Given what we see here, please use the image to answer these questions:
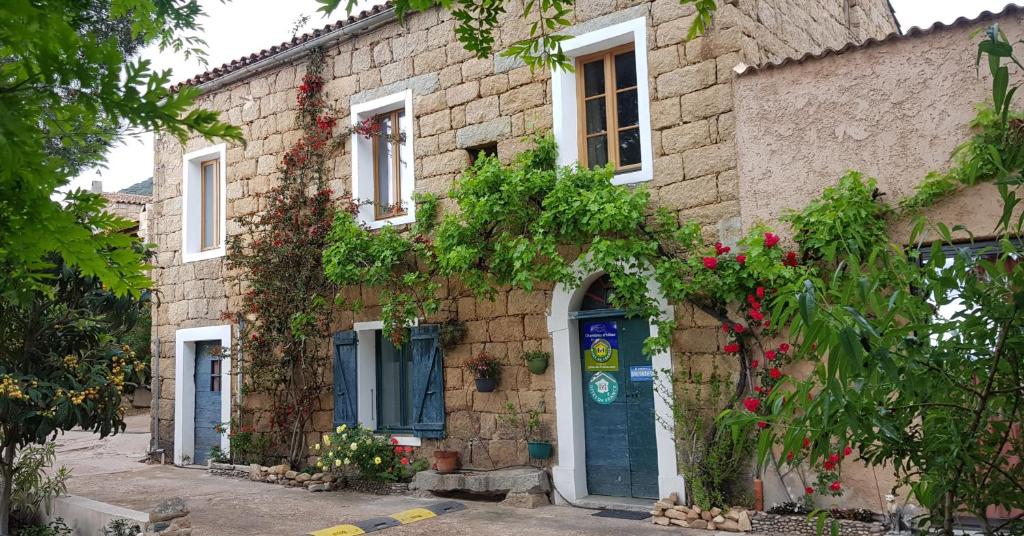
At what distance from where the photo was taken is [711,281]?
6.77 metres

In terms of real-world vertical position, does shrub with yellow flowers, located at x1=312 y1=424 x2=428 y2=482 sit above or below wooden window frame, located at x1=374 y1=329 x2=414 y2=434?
below

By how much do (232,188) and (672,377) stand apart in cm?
693

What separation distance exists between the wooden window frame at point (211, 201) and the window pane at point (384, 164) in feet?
10.2

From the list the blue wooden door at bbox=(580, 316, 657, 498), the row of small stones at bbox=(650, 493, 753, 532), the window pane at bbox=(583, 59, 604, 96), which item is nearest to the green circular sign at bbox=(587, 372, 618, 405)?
the blue wooden door at bbox=(580, 316, 657, 498)

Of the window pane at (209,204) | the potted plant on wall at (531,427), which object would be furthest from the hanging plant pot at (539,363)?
the window pane at (209,204)

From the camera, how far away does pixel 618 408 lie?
7.74 meters

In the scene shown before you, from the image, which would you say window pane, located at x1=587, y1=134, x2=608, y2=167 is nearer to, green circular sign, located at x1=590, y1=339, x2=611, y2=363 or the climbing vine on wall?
green circular sign, located at x1=590, y1=339, x2=611, y2=363

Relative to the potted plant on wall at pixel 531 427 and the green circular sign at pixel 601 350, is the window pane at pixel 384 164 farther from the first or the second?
the green circular sign at pixel 601 350

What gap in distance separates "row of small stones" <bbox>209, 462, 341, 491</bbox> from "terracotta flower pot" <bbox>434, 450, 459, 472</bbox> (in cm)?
134

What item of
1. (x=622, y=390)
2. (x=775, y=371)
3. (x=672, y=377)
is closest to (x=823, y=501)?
(x=775, y=371)

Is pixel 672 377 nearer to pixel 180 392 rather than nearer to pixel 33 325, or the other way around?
pixel 33 325

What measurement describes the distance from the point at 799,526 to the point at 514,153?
441 cm

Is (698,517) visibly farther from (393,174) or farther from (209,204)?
(209,204)

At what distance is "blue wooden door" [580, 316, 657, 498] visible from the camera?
756 cm
